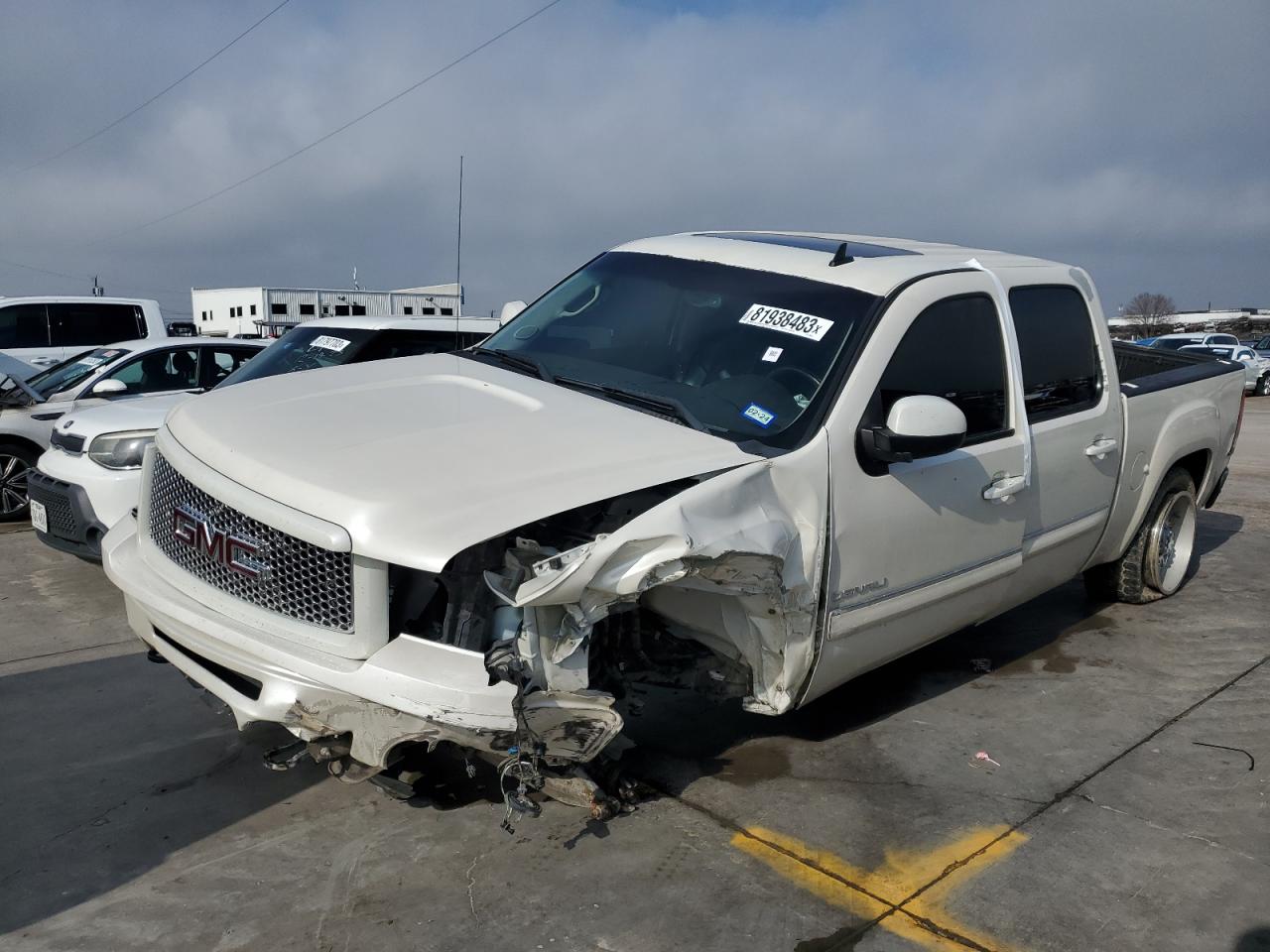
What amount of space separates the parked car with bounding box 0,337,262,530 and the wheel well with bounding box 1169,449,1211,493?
23.1 ft

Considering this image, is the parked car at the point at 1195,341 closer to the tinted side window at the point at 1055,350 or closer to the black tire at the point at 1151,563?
the black tire at the point at 1151,563

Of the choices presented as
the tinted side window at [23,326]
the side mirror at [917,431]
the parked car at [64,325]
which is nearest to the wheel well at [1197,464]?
the side mirror at [917,431]

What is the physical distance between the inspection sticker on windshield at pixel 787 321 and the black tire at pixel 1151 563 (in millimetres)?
2995

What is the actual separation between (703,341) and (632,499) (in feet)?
3.78

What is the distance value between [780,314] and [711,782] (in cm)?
180

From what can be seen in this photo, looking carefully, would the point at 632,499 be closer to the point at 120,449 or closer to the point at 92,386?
the point at 120,449

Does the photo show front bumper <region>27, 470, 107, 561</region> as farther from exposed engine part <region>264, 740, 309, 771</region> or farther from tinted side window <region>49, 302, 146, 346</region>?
tinted side window <region>49, 302, 146, 346</region>

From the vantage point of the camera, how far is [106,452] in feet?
21.0

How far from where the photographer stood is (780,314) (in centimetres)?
413

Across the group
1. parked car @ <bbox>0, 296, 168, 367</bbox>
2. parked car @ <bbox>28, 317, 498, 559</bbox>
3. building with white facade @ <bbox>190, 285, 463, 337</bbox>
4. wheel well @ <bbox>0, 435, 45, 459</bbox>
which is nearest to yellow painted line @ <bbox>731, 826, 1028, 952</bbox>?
parked car @ <bbox>28, 317, 498, 559</bbox>

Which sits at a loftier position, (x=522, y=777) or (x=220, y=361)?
(x=522, y=777)

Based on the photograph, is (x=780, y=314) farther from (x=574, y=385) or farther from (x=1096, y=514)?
(x=1096, y=514)

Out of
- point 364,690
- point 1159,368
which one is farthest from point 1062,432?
point 364,690

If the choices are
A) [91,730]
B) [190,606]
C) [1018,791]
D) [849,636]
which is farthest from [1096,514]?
[91,730]
